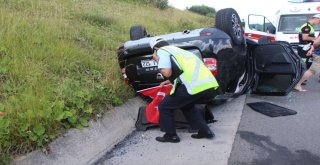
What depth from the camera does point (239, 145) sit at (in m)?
4.54

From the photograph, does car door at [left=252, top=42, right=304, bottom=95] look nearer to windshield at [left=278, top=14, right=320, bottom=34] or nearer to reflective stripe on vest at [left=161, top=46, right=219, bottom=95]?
reflective stripe on vest at [left=161, top=46, right=219, bottom=95]

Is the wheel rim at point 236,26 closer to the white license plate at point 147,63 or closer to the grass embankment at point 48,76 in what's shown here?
the white license plate at point 147,63

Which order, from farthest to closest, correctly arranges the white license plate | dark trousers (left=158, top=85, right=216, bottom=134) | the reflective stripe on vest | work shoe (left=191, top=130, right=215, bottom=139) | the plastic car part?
the white license plate, the plastic car part, work shoe (left=191, top=130, right=215, bottom=139), dark trousers (left=158, top=85, right=216, bottom=134), the reflective stripe on vest

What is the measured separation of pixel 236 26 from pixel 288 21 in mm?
8826

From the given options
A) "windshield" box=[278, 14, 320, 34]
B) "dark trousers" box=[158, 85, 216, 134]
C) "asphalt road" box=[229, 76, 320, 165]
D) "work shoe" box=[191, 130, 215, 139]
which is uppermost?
"windshield" box=[278, 14, 320, 34]

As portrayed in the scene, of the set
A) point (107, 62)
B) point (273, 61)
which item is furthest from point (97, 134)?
point (273, 61)

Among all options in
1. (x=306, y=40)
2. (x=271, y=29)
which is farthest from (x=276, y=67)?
(x=271, y=29)

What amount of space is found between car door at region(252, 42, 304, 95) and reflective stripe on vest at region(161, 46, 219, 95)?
2.49 m

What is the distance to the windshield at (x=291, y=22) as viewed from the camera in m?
13.9

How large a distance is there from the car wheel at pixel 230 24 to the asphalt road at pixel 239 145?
3.76 feet

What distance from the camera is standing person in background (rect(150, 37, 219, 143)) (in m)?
4.55

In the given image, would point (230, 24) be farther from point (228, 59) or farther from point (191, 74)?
point (191, 74)

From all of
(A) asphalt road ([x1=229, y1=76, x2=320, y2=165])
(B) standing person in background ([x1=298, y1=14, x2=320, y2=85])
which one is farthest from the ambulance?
(A) asphalt road ([x1=229, y1=76, x2=320, y2=165])

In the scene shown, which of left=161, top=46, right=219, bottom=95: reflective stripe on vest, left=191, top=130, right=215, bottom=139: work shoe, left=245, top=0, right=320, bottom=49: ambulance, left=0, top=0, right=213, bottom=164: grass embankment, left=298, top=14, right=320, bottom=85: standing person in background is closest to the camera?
left=0, top=0, right=213, bottom=164: grass embankment
